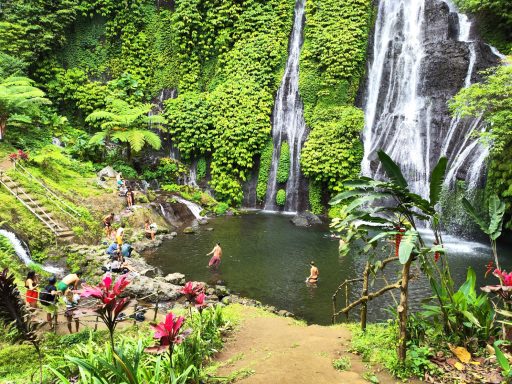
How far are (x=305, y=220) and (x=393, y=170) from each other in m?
12.9

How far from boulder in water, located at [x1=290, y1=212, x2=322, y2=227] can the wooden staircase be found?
9.64m

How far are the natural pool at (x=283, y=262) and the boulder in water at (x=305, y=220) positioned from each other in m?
0.55

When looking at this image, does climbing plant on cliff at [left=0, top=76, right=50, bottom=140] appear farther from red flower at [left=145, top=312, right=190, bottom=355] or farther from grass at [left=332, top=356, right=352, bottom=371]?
grass at [left=332, top=356, right=352, bottom=371]

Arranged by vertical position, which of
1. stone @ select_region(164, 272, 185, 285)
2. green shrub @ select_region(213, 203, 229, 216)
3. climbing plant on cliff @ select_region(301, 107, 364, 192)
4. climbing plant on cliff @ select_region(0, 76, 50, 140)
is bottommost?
stone @ select_region(164, 272, 185, 285)

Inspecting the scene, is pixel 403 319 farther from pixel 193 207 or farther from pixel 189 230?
pixel 193 207

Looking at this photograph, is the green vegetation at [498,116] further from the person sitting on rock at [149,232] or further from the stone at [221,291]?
the person sitting on rock at [149,232]

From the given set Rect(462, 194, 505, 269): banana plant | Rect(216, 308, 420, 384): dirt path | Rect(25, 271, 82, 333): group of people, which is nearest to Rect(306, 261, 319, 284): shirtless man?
Rect(216, 308, 420, 384): dirt path

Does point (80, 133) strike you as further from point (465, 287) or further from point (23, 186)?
point (465, 287)

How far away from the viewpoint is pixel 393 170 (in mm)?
4488

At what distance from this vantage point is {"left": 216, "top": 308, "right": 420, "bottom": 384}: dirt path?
4.45 metres

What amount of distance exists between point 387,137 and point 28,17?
20909mm

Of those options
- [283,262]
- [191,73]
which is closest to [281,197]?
[283,262]

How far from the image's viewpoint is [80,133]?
2091cm

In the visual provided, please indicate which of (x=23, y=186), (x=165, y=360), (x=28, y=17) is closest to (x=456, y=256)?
(x=165, y=360)
